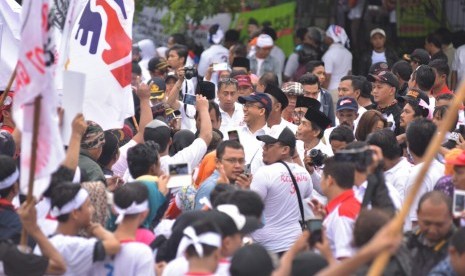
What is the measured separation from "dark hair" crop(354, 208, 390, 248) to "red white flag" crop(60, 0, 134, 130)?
3.68 meters

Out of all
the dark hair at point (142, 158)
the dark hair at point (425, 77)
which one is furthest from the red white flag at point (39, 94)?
the dark hair at point (425, 77)

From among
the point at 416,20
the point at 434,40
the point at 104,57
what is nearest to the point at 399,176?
the point at 104,57

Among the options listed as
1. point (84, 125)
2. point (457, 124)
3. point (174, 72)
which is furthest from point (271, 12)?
point (84, 125)

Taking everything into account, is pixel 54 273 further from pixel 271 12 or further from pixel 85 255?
pixel 271 12

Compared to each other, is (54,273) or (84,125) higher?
(84,125)

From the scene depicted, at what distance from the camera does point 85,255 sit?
7832 millimetres

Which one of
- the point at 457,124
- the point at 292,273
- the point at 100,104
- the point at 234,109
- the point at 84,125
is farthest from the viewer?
the point at 234,109

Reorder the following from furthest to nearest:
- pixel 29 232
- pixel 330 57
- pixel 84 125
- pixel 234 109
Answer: pixel 330 57
pixel 234 109
pixel 84 125
pixel 29 232

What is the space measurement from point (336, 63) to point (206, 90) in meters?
4.94

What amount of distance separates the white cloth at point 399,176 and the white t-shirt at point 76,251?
3.01 meters

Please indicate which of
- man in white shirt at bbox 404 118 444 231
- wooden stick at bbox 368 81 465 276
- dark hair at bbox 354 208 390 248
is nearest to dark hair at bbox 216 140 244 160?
man in white shirt at bbox 404 118 444 231

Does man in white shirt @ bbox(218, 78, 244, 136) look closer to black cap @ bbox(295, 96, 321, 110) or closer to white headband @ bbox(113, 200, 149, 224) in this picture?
black cap @ bbox(295, 96, 321, 110)

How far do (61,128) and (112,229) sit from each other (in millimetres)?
841

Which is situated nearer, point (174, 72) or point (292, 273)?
point (292, 273)
